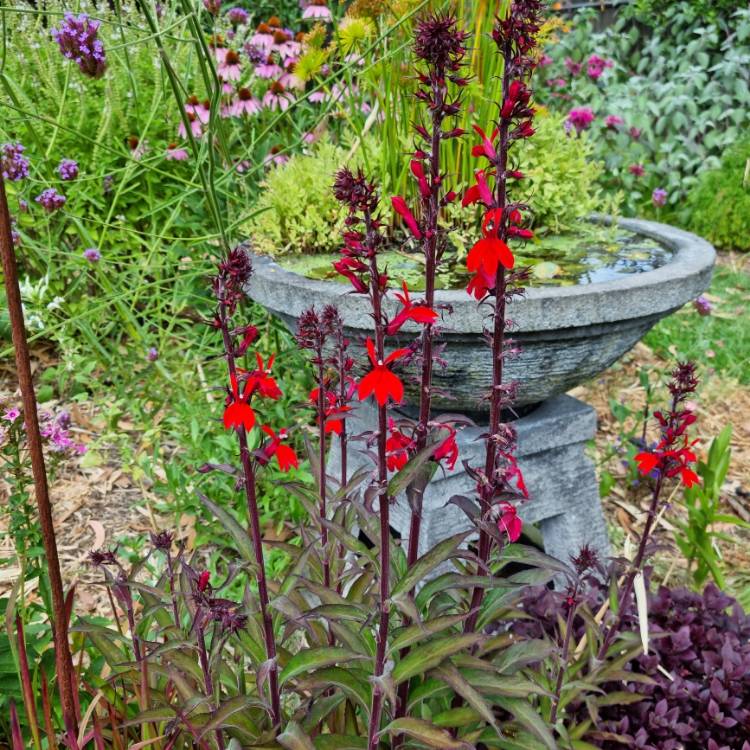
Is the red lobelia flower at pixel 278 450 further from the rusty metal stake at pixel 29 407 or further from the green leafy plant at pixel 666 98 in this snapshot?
the green leafy plant at pixel 666 98

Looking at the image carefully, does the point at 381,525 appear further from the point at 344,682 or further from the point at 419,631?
the point at 344,682

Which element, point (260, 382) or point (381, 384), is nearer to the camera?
point (381, 384)

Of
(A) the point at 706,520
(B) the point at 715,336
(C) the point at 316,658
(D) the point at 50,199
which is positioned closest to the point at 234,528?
(C) the point at 316,658

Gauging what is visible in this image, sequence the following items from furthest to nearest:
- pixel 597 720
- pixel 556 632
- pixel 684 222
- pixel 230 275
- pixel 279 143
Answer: pixel 684 222 < pixel 279 143 < pixel 556 632 < pixel 597 720 < pixel 230 275

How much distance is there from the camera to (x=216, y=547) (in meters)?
2.38

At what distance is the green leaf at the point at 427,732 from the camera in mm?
1041

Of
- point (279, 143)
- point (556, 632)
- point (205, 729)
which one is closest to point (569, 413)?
point (556, 632)

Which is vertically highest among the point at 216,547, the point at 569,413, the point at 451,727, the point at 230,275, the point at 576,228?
the point at 230,275

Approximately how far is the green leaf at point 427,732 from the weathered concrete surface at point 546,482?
86 cm

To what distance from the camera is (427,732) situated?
1.06 m

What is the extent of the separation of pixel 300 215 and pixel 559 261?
0.75 metres

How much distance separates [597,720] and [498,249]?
101 centimetres

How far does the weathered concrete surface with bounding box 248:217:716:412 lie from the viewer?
5.48 ft

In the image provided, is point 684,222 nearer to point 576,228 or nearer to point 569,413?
point 576,228
